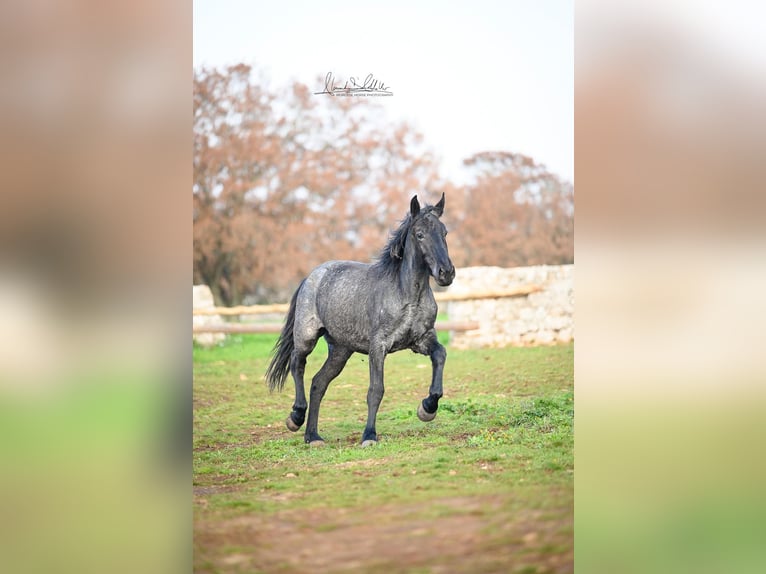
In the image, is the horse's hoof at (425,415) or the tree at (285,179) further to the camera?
the tree at (285,179)

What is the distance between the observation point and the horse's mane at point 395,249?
5547 mm

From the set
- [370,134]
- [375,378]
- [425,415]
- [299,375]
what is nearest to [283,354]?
[299,375]

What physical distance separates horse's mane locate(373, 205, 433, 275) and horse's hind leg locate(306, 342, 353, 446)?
0.76m

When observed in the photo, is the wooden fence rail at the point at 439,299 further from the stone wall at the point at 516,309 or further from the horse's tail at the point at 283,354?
the horse's tail at the point at 283,354

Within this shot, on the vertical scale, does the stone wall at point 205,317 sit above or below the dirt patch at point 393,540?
above

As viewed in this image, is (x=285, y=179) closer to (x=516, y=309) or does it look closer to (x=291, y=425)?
(x=516, y=309)

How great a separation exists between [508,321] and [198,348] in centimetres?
414

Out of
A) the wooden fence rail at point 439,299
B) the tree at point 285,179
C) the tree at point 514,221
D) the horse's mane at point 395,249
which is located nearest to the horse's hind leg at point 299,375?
the horse's mane at point 395,249

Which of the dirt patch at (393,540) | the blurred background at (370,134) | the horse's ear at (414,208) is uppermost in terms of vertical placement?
the blurred background at (370,134)
